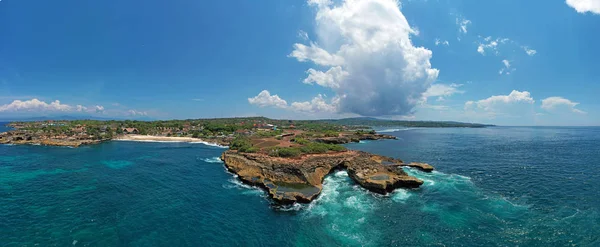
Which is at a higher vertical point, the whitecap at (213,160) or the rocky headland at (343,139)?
the rocky headland at (343,139)

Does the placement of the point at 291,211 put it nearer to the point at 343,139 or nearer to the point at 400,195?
the point at 400,195

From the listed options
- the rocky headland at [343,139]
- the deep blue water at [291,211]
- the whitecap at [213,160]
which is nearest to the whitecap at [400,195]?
the deep blue water at [291,211]

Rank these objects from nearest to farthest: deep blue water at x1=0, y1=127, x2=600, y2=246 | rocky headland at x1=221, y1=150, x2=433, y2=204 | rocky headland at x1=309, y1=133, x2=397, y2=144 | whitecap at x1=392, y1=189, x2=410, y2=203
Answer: deep blue water at x1=0, y1=127, x2=600, y2=246 → whitecap at x1=392, y1=189, x2=410, y2=203 → rocky headland at x1=221, y1=150, x2=433, y2=204 → rocky headland at x1=309, y1=133, x2=397, y2=144

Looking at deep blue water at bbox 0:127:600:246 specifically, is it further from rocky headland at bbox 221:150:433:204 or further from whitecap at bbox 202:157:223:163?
whitecap at bbox 202:157:223:163

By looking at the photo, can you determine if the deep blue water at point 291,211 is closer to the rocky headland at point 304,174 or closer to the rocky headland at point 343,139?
the rocky headland at point 304,174

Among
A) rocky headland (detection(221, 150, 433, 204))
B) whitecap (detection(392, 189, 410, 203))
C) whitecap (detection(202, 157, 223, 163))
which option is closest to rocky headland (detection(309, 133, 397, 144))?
whitecap (detection(202, 157, 223, 163))

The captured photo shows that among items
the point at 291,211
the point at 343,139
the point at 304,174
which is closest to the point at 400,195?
the point at 304,174
